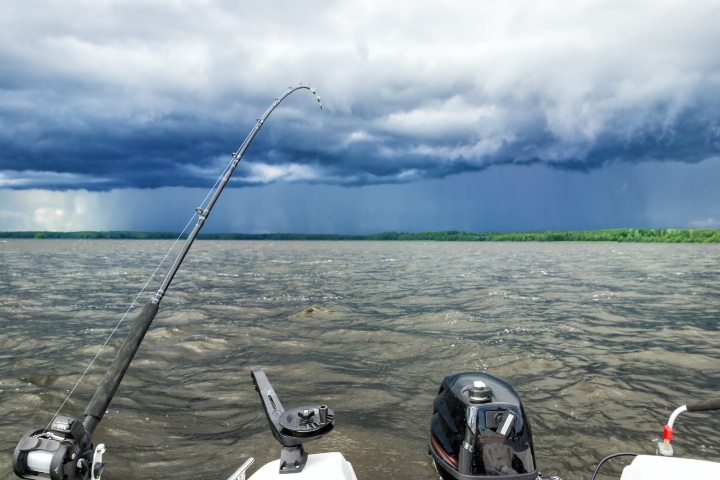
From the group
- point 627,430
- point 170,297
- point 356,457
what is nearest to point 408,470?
point 356,457

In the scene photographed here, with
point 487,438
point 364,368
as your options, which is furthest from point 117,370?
point 364,368

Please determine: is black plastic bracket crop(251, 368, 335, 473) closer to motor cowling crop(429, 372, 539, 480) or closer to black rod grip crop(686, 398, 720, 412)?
motor cowling crop(429, 372, 539, 480)

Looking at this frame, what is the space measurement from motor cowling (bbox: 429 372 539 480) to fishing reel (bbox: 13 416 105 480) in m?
2.29

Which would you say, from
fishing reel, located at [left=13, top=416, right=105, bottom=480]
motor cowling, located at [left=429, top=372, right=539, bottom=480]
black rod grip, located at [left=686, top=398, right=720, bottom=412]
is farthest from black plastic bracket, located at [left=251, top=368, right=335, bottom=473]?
black rod grip, located at [left=686, top=398, right=720, bottom=412]

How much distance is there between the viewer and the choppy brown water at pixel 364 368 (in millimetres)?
5535

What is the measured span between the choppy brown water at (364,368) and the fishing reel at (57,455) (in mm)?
2744

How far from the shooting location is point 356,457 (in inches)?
204

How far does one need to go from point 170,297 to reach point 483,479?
16.6 m

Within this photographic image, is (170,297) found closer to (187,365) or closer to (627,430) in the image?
(187,365)

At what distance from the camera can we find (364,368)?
28.5 ft

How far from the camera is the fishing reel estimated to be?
7.76 feet

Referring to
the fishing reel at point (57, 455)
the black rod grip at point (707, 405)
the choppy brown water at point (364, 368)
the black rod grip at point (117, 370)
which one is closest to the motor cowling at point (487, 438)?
the black rod grip at point (707, 405)

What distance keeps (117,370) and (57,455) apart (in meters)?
1.12

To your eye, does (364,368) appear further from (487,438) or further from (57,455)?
→ (57,455)
